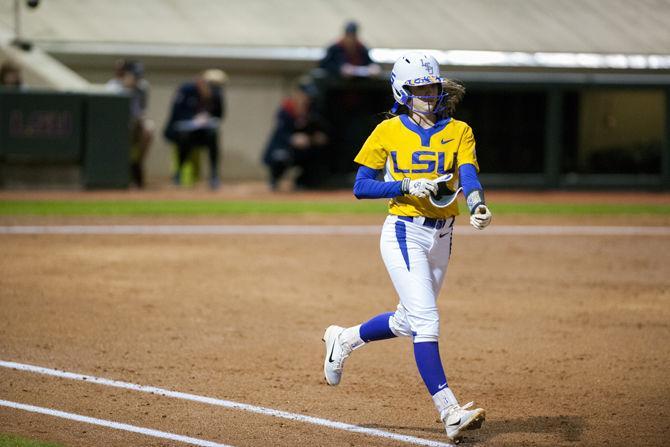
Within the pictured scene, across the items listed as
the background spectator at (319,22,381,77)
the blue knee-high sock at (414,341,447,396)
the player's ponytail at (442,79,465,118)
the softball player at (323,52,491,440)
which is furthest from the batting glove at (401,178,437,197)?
the background spectator at (319,22,381,77)

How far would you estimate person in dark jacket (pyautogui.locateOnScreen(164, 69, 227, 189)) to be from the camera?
63.9 ft

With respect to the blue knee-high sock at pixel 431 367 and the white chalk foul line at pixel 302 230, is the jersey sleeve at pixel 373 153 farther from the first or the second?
the white chalk foul line at pixel 302 230

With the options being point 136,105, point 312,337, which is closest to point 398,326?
point 312,337

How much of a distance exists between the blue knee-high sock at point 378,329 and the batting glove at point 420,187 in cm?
90

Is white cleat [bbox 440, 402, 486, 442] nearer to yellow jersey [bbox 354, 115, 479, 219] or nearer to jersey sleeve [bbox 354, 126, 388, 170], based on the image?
yellow jersey [bbox 354, 115, 479, 219]

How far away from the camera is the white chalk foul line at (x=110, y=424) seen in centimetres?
576

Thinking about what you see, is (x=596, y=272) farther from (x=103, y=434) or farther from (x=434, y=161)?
(x=103, y=434)

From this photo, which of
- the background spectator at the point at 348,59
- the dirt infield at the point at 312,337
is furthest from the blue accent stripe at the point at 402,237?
the background spectator at the point at 348,59

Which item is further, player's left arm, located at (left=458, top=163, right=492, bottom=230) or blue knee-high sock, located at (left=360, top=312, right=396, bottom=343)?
blue knee-high sock, located at (left=360, top=312, right=396, bottom=343)

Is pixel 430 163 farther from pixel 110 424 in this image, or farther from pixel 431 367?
pixel 110 424

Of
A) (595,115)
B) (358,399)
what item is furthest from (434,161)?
(595,115)

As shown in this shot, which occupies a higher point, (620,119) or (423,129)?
(423,129)

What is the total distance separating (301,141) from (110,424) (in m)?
13.2

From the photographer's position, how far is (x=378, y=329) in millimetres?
6395
